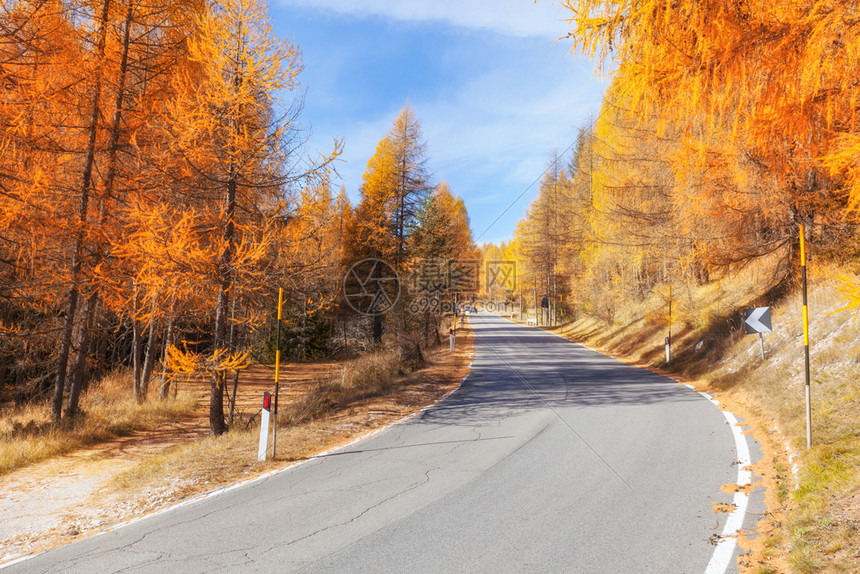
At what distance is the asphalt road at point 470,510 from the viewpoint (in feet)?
13.2

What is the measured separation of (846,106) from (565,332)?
3628 cm

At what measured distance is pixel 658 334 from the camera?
23.2 metres

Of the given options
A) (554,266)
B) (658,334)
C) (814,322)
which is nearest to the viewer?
(814,322)

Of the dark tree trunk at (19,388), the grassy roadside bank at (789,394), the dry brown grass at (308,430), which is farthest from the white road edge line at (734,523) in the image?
the dark tree trunk at (19,388)

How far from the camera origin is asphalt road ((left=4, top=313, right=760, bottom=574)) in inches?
158

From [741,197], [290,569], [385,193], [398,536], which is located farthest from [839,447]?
[385,193]

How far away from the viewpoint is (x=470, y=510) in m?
4.99

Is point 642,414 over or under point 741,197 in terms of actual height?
under

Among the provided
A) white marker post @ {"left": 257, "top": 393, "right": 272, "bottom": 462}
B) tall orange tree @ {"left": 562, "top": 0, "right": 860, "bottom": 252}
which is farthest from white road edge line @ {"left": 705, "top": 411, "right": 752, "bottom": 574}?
white marker post @ {"left": 257, "top": 393, "right": 272, "bottom": 462}

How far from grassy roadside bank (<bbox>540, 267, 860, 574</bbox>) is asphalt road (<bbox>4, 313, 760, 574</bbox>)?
1.41 feet

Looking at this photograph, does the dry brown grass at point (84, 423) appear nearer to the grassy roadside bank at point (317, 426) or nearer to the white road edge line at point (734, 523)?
the grassy roadside bank at point (317, 426)

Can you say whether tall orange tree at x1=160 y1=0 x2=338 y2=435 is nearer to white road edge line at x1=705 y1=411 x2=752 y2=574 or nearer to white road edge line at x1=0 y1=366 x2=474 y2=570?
white road edge line at x1=0 y1=366 x2=474 y2=570

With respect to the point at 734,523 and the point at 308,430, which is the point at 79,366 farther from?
the point at 734,523

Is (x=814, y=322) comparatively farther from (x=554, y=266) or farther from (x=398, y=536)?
(x=554, y=266)
